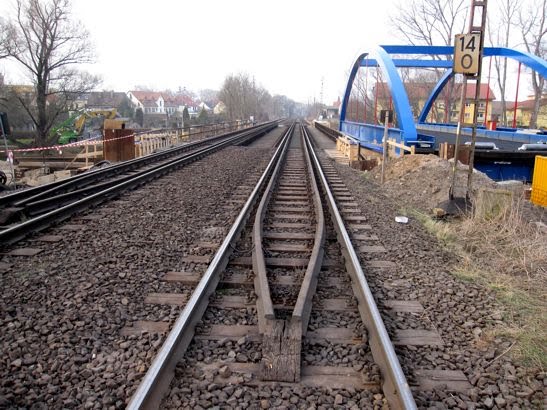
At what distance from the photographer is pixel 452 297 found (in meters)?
4.62

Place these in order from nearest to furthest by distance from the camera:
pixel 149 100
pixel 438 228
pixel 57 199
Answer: pixel 438 228
pixel 57 199
pixel 149 100

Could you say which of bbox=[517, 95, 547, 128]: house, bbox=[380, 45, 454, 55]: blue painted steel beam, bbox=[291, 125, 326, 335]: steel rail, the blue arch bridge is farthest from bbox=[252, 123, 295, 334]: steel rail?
bbox=[517, 95, 547, 128]: house

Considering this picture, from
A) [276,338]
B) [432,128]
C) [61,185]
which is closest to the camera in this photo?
[276,338]

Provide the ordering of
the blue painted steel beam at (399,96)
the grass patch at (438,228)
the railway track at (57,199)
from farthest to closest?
1. the blue painted steel beam at (399,96)
2. the grass patch at (438,228)
3. the railway track at (57,199)

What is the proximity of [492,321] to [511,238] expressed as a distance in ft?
9.68

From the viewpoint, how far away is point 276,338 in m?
3.45

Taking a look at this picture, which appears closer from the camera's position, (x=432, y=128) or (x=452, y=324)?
(x=452, y=324)

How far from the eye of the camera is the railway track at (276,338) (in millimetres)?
2941

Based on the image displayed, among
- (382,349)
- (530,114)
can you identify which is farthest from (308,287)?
(530,114)

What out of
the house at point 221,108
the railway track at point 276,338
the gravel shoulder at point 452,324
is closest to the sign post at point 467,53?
the gravel shoulder at point 452,324

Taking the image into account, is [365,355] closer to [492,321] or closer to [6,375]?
[492,321]

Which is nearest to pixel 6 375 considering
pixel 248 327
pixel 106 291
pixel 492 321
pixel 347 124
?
pixel 106 291

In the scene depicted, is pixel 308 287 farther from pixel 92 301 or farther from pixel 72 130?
pixel 72 130

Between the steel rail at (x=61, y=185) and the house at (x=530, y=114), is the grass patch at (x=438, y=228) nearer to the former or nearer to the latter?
the steel rail at (x=61, y=185)
